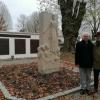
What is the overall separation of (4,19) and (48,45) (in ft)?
157

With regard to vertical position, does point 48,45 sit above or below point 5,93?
above

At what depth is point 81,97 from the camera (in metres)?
8.77

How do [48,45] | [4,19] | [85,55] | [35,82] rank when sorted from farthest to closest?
1. [4,19]
2. [48,45]
3. [35,82]
4. [85,55]

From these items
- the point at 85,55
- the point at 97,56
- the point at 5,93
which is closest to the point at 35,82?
the point at 5,93

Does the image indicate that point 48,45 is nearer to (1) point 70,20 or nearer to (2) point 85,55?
(2) point 85,55

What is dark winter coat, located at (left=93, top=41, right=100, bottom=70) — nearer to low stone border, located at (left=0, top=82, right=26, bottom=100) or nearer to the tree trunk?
low stone border, located at (left=0, top=82, right=26, bottom=100)

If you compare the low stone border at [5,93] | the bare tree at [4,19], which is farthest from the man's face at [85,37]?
the bare tree at [4,19]

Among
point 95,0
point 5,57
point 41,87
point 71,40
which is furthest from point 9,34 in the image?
point 41,87

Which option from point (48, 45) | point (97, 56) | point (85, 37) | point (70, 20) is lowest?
point (97, 56)

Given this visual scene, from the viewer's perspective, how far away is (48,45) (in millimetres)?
12078

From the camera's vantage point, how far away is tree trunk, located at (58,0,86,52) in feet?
88.1

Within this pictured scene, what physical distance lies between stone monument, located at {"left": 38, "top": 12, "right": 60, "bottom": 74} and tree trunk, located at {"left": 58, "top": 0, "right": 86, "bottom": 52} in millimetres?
14280

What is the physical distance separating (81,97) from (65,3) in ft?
63.2

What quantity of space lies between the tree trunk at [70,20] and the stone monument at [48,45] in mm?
14280
